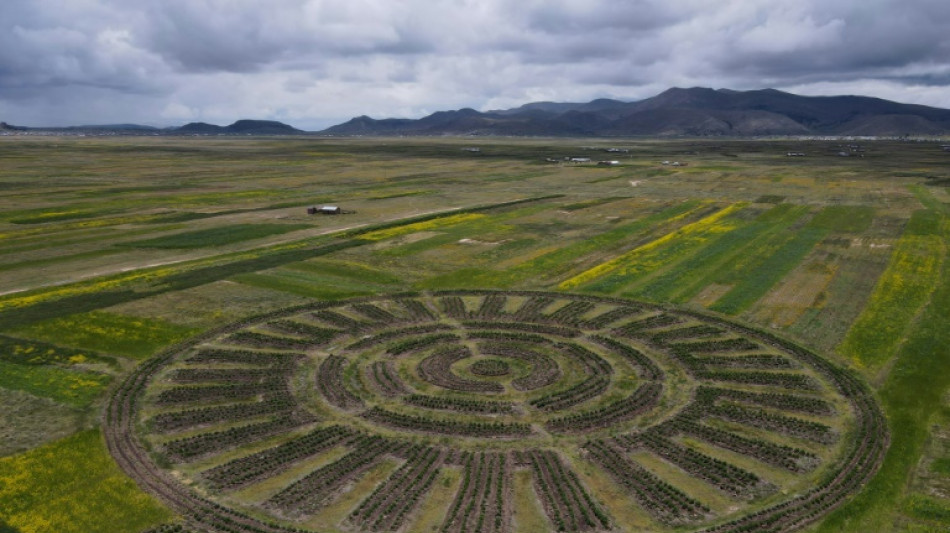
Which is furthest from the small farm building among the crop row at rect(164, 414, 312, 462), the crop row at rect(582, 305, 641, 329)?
the crop row at rect(164, 414, 312, 462)

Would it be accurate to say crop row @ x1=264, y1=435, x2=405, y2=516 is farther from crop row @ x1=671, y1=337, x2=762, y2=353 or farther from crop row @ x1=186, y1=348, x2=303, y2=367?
crop row @ x1=671, y1=337, x2=762, y2=353

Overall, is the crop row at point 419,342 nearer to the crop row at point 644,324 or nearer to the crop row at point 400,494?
the crop row at point 644,324

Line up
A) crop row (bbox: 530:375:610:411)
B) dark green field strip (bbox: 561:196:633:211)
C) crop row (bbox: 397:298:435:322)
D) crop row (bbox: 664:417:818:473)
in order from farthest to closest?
1. dark green field strip (bbox: 561:196:633:211)
2. crop row (bbox: 397:298:435:322)
3. crop row (bbox: 530:375:610:411)
4. crop row (bbox: 664:417:818:473)

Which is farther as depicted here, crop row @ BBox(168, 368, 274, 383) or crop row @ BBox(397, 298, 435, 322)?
crop row @ BBox(397, 298, 435, 322)

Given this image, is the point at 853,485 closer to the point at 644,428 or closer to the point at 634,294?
the point at 644,428

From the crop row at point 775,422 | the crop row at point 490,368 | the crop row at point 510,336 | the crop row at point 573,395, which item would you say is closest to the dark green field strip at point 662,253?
the crop row at point 510,336

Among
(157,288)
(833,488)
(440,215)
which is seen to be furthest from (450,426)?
(440,215)

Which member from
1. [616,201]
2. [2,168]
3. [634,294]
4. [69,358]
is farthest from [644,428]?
[2,168]
